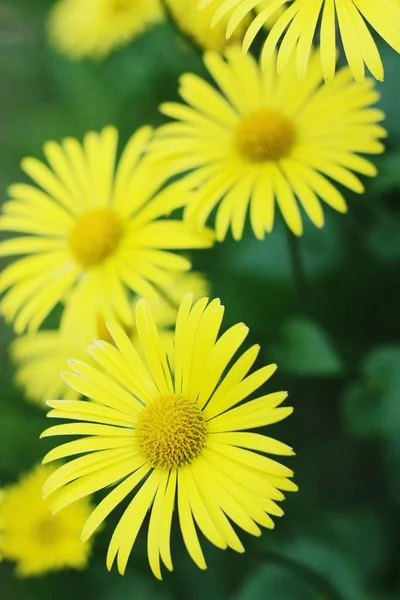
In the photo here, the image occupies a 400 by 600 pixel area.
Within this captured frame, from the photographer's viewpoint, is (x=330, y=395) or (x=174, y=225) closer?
(x=174, y=225)

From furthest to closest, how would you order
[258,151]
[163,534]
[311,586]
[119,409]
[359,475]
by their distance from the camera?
[359,475]
[311,586]
[258,151]
[119,409]
[163,534]

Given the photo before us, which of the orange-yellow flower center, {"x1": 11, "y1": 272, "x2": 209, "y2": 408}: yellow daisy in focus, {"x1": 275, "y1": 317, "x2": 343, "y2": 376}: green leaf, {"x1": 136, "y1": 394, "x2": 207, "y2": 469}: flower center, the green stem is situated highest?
the orange-yellow flower center

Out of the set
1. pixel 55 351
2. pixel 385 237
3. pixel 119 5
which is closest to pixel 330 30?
pixel 385 237

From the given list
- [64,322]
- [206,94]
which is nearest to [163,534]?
[64,322]

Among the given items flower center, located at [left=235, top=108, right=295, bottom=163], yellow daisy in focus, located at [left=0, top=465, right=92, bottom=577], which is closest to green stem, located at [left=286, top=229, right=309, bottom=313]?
flower center, located at [left=235, top=108, right=295, bottom=163]

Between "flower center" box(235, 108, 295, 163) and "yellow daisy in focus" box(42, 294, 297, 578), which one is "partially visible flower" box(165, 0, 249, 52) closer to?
"flower center" box(235, 108, 295, 163)

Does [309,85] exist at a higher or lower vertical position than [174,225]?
higher

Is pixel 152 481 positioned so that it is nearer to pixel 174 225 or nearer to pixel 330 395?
pixel 174 225

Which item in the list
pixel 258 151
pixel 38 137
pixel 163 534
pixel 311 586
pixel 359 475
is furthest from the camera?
pixel 38 137
